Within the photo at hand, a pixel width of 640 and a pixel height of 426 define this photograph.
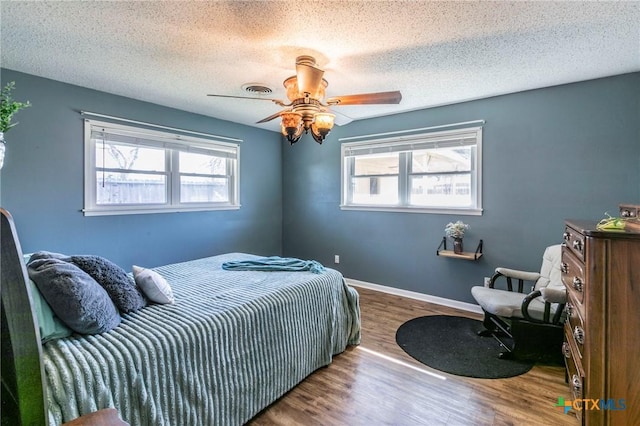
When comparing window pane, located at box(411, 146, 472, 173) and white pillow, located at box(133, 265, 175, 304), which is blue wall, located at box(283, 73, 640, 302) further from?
white pillow, located at box(133, 265, 175, 304)

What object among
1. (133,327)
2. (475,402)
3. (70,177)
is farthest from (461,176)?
(70,177)

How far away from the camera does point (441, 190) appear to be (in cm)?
382

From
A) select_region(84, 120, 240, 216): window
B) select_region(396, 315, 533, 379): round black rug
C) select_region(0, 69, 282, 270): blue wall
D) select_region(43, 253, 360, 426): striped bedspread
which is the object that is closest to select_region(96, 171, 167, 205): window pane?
select_region(84, 120, 240, 216): window

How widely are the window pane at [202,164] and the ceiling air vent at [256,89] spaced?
143 centimetres

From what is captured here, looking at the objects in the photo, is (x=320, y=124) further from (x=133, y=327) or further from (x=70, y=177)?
(x=70, y=177)

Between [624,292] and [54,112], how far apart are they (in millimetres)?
4400

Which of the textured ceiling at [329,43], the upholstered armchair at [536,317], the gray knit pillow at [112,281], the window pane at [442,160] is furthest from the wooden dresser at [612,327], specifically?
the window pane at [442,160]

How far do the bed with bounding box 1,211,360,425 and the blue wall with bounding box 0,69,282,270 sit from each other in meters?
1.26

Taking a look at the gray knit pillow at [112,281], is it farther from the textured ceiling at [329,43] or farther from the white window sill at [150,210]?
the white window sill at [150,210]

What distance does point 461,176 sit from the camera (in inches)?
145

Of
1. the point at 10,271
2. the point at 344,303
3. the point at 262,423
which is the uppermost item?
the point at 10,271

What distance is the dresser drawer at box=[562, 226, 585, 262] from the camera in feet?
4.96

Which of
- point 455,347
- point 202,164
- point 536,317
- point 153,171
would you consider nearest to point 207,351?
point 455,347

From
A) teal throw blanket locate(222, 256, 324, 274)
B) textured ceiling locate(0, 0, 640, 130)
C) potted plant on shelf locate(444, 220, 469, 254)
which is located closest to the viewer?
textured ceiling locate(0, 0, 640, 130)
